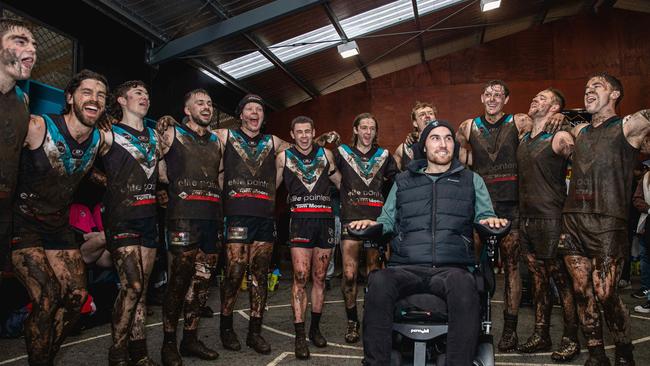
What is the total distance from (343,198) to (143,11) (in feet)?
15.0

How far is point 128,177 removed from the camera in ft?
11.6

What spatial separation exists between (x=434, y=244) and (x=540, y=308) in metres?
1.77

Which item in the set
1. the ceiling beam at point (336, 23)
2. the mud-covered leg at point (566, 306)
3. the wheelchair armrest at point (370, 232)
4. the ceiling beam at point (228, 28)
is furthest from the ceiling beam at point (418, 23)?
the wheelchair armrest at point (370, 232)

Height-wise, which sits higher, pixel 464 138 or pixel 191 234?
pixel 464 138

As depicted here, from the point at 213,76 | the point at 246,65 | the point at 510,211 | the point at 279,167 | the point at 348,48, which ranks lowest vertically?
the point at 510,211

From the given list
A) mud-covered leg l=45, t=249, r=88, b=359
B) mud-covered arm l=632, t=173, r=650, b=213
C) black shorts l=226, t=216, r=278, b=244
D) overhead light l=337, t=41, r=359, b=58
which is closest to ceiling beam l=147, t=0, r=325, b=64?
overhead light l=337, t=41, r=359, b=58

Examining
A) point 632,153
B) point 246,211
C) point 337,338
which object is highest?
point 632,153

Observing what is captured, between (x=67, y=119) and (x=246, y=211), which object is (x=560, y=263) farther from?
(x=67, y=119)

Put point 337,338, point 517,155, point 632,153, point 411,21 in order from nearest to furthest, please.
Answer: point 632,153 < point 517,155 < point 337,338 < point 411,21

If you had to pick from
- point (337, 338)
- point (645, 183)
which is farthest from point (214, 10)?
point (645, 183)

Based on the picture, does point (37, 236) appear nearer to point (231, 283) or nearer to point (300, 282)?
point (231, 283)

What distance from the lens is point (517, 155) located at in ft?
14.3

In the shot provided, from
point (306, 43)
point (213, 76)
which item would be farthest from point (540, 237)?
point (213, 76)

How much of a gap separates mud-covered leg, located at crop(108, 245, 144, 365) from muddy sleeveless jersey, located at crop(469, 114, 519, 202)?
306 cm
